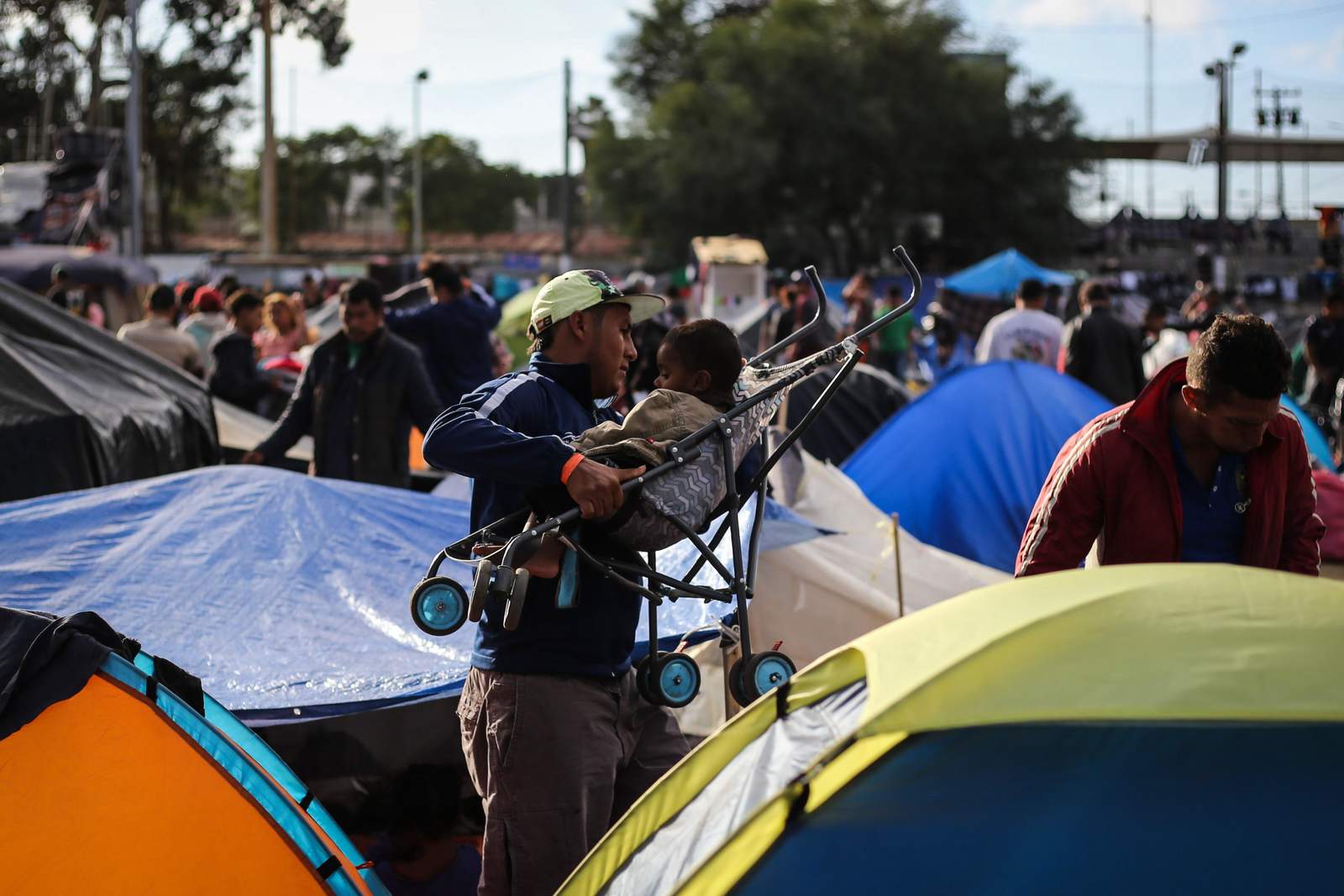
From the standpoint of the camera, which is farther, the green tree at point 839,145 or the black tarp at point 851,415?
the green tree at point 839,145

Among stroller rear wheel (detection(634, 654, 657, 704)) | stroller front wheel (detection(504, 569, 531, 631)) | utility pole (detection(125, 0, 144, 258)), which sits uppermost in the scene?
utility pole (detection(125, 0, 144, 258))

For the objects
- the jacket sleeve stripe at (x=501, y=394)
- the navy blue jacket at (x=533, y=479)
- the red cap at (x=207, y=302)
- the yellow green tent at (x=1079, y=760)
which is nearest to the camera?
the yellow green tent at (x=1079, y=760)

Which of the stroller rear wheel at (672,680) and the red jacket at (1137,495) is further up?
the red jacket at (1137,495)

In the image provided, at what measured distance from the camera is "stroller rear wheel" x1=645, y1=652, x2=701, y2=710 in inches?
133

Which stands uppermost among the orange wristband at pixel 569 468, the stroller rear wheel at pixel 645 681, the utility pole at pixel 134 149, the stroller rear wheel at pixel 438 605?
the utility pole at pixel 134 149

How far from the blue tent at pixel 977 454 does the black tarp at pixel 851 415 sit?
67.9 inches

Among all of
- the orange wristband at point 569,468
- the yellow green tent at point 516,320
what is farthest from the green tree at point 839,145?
the orange wristband at point 569,468

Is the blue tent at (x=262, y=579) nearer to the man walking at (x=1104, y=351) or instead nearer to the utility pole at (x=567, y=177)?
the man walking at (x=1104, y=351)

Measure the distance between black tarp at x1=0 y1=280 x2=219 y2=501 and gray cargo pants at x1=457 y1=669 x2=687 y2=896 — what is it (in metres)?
4.30

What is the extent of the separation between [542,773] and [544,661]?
0.23 meters

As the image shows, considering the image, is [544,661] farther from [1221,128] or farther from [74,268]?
[1221,128]

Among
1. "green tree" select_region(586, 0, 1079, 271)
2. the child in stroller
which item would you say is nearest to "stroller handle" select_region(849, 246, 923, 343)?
the child in stroller

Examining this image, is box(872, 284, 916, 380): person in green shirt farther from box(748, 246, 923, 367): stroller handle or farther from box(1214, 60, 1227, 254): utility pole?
box(1214, 60, 1227, 254): utility pole

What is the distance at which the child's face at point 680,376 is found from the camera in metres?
3.44
